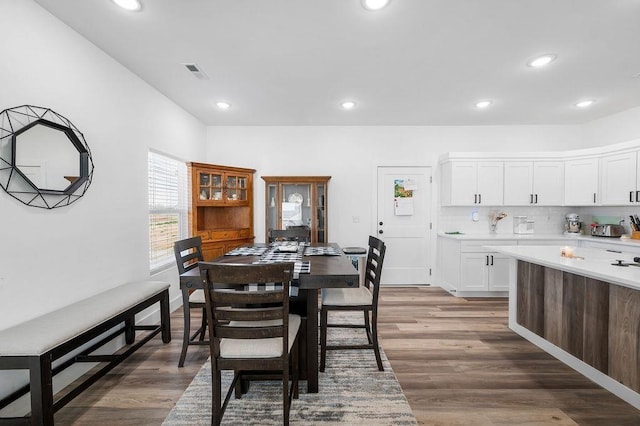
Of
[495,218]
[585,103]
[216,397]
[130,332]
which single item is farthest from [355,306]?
[585,103]

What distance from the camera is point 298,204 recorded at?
4559 millimetres

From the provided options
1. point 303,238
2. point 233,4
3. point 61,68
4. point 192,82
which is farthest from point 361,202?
point 61,68

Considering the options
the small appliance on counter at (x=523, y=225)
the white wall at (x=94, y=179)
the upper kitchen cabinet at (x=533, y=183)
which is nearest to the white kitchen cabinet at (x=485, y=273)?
the small appliance on counter at (x=523, y=225)

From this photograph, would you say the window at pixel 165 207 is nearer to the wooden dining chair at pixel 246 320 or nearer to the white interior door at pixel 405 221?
the wooden dining chair at pixel 246 320

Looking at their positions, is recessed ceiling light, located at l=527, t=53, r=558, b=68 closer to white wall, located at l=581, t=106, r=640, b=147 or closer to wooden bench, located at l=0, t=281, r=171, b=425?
white wall, located at l=581, t=106, r=640, b=147

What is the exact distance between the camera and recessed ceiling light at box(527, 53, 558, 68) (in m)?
2.57

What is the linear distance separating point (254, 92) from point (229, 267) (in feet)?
8.17

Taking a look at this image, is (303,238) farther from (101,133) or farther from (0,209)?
(0,209)

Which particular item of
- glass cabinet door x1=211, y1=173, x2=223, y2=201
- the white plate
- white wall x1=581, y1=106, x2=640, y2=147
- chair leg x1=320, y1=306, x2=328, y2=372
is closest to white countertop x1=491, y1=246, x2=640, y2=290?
chair leg x1=320, y1=306, x2=328, y2=372

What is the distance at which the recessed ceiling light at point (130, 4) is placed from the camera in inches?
73.8

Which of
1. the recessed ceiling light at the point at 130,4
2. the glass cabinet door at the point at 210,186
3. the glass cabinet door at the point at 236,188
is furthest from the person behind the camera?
the glass cabinet door at the point at 236,188

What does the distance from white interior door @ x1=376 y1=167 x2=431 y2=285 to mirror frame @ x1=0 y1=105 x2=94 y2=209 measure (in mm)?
3832

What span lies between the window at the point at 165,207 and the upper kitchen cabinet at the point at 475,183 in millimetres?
3949

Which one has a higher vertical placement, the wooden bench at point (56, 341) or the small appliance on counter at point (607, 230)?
the small appliance on counter at point (607, 230)
